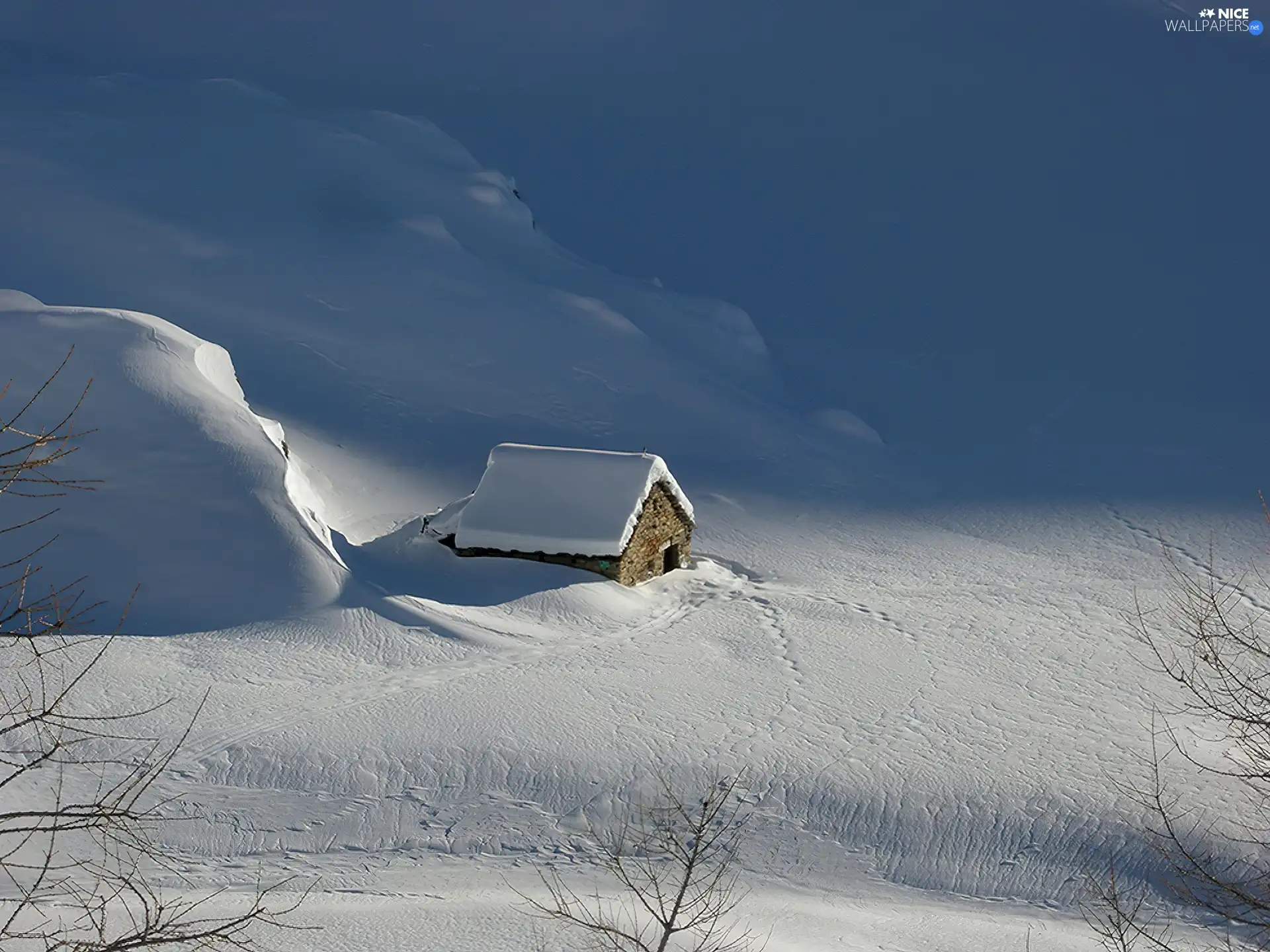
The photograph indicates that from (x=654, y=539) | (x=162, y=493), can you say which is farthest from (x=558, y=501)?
(x=162, y=493)

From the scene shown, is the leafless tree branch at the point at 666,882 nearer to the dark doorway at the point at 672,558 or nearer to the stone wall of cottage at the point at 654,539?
the stone wall of cottage at the point at 654,539

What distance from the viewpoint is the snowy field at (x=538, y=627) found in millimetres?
13781

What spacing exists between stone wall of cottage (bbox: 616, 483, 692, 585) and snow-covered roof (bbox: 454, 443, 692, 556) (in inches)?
10.0

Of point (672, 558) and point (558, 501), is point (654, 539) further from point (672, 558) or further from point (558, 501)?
point (558, 501)

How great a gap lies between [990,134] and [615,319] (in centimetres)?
2309

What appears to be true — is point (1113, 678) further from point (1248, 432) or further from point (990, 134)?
point (990, 134)

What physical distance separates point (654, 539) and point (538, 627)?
132 inches

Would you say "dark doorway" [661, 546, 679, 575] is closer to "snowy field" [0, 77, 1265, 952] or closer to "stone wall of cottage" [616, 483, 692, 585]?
"stone wall of cottage" [616, 483, 692, 585]

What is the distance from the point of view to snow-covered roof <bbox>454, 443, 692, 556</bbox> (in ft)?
68.5

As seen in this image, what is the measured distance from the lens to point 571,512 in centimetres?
2122

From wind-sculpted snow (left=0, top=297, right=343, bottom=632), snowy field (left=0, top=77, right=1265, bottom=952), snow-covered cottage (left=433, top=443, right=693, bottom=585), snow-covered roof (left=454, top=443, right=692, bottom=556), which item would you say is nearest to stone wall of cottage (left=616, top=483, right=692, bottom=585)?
snow-covered cottage (left=433, top=443, right=693, bottom=585)

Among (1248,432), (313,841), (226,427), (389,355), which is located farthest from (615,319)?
(313,841)

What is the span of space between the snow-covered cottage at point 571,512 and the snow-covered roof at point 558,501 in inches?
0.4

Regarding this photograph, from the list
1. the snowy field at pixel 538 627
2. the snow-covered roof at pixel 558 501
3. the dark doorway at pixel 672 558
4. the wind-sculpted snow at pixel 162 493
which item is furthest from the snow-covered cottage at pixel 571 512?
the wind-sculpted snow at pixel 162 493
